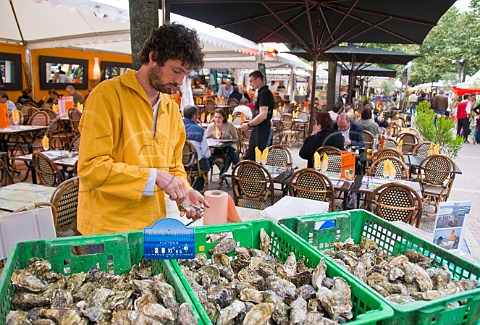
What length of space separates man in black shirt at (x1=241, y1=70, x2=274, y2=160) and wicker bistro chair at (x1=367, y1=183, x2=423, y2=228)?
2748 mm

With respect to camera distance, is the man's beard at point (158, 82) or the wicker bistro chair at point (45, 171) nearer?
the man's beard at point (158, 82)

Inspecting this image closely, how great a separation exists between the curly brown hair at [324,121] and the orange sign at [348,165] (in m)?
1.05

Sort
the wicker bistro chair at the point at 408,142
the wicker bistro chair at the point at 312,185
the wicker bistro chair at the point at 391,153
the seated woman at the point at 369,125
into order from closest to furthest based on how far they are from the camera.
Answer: the wicker bistro chair at the point at 312,185 → the wicker bistro chair at the point at 391,153 → the wicker bistro chair at the point at 408,142 → the seated woman at the point at 369,125

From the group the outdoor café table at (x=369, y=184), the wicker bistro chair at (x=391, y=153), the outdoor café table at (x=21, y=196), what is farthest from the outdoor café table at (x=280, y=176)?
the outdoor café table at (x=21, y=196)

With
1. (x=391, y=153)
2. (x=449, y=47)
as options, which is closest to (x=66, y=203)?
(x=391, y=153)

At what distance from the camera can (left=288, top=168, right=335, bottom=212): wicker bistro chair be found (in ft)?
14.4

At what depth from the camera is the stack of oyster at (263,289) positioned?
117 centimetres

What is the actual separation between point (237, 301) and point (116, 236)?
0.60 meters

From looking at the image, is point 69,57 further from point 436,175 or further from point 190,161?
point 436,175

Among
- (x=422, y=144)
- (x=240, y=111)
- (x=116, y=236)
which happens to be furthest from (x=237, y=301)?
(x=240, y=111)

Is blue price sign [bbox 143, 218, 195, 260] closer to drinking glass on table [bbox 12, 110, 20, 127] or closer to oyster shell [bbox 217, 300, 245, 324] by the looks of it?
oyster shell [bbox 217, 300, 245, 324]

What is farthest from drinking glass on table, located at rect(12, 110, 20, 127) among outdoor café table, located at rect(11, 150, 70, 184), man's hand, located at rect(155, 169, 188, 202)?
man's hand, located at rect(155, 169, 188, 202)

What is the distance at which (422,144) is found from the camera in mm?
7059

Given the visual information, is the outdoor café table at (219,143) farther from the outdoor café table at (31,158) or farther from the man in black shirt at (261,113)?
the outdoor café table at (31,158)
